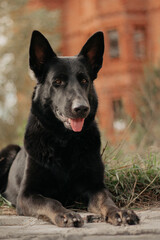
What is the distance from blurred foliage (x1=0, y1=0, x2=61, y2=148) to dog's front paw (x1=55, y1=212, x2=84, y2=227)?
56.6ft

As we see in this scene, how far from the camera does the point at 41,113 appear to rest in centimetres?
391

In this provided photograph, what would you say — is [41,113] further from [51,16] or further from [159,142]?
[51,16]

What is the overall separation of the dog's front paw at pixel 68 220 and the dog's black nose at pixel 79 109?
935mm

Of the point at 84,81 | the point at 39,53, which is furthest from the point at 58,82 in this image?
the point at 39,53

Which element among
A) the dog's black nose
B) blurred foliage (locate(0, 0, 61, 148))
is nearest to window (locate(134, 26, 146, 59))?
blurred foliage (locate(0, 0, 61, 148))

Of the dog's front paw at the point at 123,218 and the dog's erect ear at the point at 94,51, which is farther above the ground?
the dog's erect ear at the point at 94,51

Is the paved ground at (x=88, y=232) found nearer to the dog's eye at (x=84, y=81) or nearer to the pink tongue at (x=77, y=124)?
the pink tongue at (x=77, y=124)

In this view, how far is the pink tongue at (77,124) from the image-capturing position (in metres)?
3.65

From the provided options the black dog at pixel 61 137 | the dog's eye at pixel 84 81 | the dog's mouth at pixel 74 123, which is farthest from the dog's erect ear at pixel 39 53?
the dog's mouth at pixel 74 123

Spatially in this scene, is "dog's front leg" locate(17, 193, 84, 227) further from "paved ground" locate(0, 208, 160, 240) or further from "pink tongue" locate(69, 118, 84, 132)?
"pink tongue" locate(69, 118, 84, 132)

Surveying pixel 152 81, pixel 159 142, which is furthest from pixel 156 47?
pixel 159 142

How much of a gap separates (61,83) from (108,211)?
4.47 ft

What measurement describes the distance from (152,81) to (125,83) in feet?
45.2

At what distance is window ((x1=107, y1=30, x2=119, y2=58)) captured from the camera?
25.3 metres
